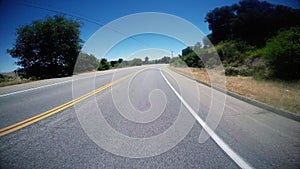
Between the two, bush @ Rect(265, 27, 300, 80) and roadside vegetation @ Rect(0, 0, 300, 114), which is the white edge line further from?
bush @ Rect(265, 27, 300, 80)

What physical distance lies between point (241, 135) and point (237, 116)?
1245mm

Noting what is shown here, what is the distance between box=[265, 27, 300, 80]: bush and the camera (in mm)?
8227

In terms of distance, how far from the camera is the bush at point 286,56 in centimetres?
823

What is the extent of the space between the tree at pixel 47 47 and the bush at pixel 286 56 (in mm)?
27491

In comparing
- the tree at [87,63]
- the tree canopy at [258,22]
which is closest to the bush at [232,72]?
the tree canopy at [258,22]

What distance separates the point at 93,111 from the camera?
445cm

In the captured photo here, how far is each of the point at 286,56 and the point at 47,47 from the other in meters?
29.9

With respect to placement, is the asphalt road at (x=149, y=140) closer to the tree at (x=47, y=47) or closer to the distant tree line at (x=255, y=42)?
the distant tree line at (x=255, y=42)

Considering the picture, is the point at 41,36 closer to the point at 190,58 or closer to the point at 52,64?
the point at 52,64

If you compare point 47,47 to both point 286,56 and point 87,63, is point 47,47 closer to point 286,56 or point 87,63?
point 87,63

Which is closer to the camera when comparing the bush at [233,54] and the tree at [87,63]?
the bush at [233,54]

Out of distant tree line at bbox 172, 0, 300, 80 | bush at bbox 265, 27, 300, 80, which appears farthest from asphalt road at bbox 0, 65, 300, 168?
distant tree line at bbox 172, 0, 300, 80

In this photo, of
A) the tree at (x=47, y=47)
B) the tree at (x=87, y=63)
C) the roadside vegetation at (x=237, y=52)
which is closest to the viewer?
the roadside vegetation at (x=237, y=52)

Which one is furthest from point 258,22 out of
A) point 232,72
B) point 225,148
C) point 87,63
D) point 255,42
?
point 87,63
